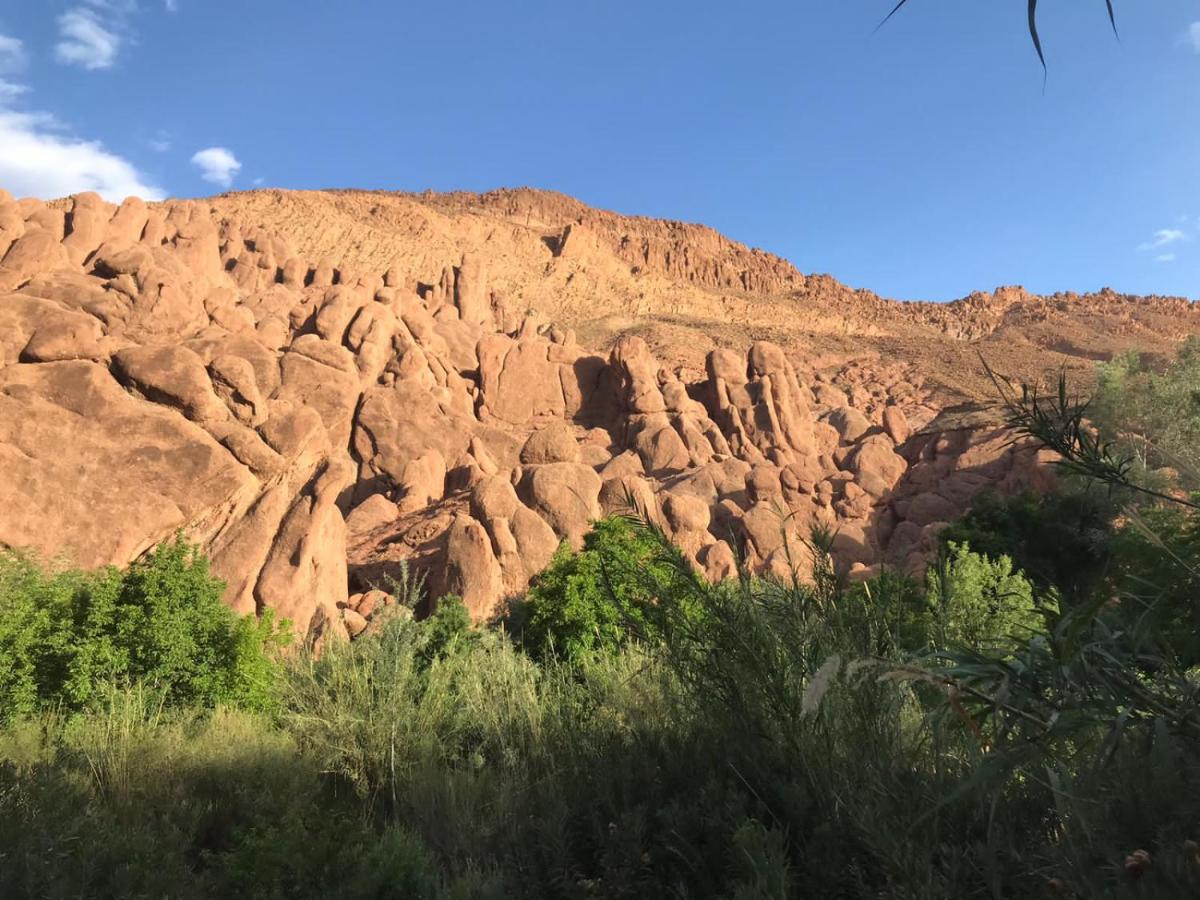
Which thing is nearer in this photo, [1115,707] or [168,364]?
[1115,707]

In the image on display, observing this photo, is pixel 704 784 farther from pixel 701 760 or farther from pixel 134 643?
pixel 134 643

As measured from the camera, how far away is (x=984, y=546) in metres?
24.9

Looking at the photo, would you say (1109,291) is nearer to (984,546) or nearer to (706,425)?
(706,425)

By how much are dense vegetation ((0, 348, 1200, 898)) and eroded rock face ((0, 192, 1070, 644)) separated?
1.16 metres

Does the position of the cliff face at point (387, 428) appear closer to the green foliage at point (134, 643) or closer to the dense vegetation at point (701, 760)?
the dense vegetation at point (701, 760)

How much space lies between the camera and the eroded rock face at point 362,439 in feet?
65.1

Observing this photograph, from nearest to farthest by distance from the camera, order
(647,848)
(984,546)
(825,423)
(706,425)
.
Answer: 1. (647,848)
2. (984,546)
3. (706,425)
4. (825,423)

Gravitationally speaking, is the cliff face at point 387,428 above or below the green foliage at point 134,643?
above

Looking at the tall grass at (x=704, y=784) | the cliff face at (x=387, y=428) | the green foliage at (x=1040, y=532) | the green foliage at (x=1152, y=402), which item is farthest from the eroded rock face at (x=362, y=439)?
the green foliage at (x=1152, y=402)

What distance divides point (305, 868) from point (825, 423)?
43.8 m

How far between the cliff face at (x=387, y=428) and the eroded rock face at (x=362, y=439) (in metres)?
0.10

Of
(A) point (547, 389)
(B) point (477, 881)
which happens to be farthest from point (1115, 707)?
(A) point (547, 389)

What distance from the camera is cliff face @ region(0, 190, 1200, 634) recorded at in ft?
65.5

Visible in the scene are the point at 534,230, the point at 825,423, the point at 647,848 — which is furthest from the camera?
the point at 534,230
